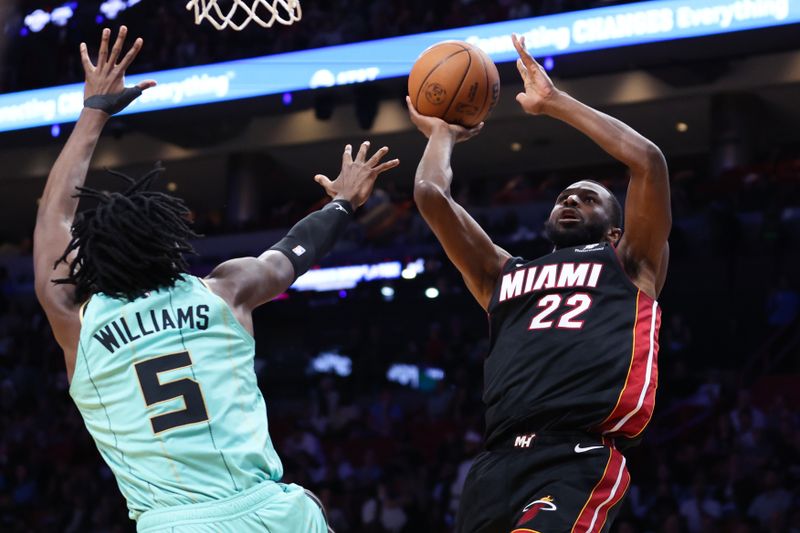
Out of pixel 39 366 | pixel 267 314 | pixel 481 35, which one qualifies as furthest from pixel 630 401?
pixel 39 366

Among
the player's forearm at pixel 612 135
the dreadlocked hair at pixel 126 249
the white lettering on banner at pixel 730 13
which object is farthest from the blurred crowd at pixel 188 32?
the dreadlocked hair at pixel 126 249

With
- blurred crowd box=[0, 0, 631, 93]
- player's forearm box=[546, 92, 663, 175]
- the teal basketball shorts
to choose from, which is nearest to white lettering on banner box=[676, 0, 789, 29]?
blurred crowd box=[0, 0, 631, 93]

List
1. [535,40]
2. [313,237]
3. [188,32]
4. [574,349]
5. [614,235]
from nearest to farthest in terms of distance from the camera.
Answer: [313,237], [574,349], [614,235], [535,40], [188,32]

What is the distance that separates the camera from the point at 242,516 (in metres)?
Answer: 2.78

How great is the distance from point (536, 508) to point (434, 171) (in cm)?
129

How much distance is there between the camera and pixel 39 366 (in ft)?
50.6

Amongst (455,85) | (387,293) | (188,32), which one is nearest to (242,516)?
(455,85)

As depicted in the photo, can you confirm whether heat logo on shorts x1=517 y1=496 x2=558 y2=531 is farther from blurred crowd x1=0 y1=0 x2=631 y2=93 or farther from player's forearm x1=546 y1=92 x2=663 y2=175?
blurred crowd x1=0 y1=0 x2=631 y2=93

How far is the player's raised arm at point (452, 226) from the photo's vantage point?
13.7ft

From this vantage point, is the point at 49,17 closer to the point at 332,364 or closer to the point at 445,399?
the point at 332,364

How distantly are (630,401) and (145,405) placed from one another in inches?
62.3

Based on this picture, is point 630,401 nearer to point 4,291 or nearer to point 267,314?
point 267,314

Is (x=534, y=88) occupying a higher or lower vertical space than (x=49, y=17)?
lower

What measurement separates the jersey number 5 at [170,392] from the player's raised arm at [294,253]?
0.25 metres
